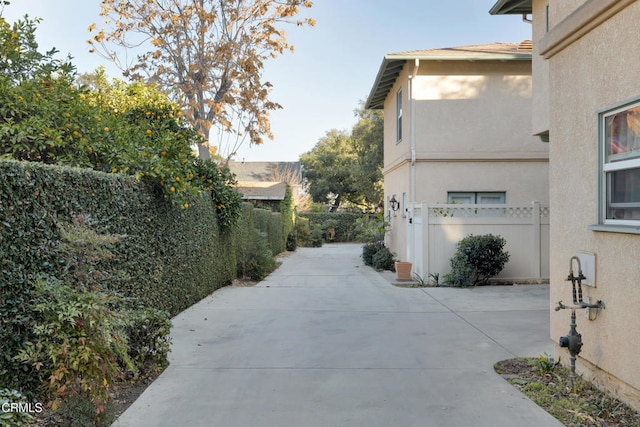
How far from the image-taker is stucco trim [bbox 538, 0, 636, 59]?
453 cm

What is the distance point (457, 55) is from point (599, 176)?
1086 cm

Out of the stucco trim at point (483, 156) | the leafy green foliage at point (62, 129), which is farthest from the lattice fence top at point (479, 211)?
the leafy green foliage at point (62, 129)

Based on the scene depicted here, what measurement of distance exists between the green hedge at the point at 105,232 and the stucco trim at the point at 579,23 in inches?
195

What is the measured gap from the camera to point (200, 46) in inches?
743

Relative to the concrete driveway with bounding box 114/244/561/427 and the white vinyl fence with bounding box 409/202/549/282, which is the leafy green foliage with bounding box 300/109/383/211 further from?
the concrete driveway with bounding box 114/244/561/427

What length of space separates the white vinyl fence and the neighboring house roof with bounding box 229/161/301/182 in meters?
35.2

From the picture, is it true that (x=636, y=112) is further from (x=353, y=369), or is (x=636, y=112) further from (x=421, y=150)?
(x=421, y=150)

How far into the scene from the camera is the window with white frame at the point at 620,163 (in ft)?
14.3

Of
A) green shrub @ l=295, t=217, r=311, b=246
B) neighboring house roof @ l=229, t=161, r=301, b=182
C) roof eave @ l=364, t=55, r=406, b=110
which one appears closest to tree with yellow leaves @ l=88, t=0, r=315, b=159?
roof eave @ l=364, t=55, r=406, b=110

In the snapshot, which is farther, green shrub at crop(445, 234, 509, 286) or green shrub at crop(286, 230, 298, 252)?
green shrub at crop(286, 230, 298, 252)

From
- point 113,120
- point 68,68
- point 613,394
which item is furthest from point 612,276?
point 68,68

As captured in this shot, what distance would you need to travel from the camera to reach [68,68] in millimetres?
7898

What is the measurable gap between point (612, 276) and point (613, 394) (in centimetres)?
105

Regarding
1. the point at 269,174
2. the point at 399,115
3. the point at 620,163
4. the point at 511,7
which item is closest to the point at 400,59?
the point at 399,115
